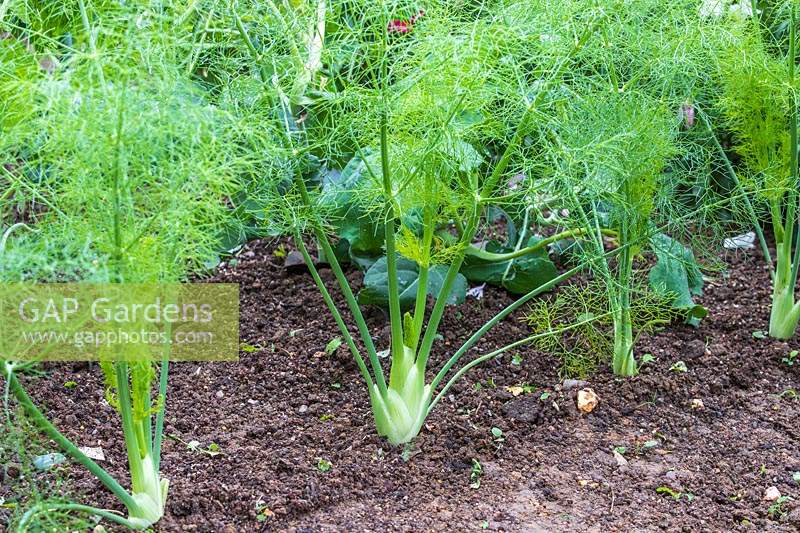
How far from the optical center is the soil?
2.74m

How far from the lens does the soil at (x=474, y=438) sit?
108 inches

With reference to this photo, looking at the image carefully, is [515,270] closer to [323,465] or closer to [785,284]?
[785,284]

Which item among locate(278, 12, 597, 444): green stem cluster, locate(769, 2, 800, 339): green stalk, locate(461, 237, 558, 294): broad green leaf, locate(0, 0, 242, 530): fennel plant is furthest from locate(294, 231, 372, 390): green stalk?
locate(769, 2, 800, 339): green stalk

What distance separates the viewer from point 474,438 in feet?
10.2

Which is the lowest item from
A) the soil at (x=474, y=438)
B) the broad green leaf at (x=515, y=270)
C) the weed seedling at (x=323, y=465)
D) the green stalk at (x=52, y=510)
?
the soil at (x=474, y=438)

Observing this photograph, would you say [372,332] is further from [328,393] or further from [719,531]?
[719,531]

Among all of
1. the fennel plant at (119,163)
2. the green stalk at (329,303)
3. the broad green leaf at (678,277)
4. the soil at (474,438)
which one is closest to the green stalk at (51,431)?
the fennel plant at (119,163)

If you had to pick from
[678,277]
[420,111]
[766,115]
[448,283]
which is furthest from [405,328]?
[766,115]

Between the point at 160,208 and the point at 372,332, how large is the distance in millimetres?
1624

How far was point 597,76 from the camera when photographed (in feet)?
10.4

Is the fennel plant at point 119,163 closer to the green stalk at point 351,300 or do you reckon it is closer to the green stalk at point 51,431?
the green stalk at point 51,431

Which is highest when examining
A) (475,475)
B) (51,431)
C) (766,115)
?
(766,115)

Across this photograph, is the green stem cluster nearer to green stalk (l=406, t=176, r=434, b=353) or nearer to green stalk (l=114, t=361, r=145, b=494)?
green stalk (l=406, t=176, r=434, b=353)

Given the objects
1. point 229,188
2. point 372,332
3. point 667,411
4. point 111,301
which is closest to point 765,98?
point 667,411
